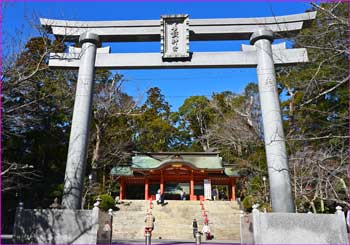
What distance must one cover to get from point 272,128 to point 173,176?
18021 millimetres

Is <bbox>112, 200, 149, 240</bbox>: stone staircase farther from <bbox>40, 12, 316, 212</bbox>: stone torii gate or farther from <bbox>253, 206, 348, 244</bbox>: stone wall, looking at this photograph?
<bbox>253, 206, 348, 244</bbox>: stone wall

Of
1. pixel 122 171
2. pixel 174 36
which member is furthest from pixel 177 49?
pixel 122 171

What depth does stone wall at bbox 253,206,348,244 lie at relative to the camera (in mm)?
6211

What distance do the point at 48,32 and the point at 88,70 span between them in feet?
5.80

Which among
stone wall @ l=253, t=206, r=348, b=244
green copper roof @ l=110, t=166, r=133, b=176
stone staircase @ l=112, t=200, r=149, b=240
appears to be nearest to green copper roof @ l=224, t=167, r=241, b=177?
stone staircase @ l=112, t=200, r=149, b=240

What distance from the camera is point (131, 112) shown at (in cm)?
2491

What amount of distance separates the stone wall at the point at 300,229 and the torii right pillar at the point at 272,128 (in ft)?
2.39

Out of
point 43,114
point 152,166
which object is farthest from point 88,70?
point 152,166

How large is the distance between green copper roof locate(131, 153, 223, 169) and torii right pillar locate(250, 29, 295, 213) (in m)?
16.0

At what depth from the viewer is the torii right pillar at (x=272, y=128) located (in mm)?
7188

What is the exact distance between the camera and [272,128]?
771 cm

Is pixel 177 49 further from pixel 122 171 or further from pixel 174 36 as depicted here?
pixel 122 171

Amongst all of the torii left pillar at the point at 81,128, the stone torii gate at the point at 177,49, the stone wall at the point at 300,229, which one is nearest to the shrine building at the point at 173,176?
the stone torii gate at the point at 177,49

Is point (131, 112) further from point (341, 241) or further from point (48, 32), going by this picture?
point (341, 241)
